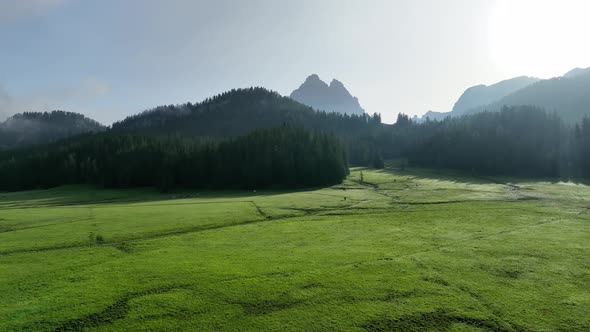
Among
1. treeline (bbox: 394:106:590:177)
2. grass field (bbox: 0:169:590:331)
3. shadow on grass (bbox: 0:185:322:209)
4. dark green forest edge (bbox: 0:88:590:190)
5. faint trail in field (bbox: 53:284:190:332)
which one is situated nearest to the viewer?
faint trail in field (bbox: 53:284:190:332)

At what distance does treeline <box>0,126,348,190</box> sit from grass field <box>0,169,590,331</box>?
77.1 meters

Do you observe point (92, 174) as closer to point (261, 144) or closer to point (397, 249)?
point (261, 144)

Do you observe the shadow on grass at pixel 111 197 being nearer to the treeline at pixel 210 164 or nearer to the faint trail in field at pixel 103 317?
the treeline at pixel 210 164

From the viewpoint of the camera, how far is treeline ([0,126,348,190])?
125m

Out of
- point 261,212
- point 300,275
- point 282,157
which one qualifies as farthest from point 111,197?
point 300,275

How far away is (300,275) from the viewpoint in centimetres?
2470

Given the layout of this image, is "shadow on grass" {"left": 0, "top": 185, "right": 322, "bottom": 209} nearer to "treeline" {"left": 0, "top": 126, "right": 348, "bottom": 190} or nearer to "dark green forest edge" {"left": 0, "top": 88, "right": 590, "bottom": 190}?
"treeline" {"left": 0, "top": 126, "right": 348, "bottom": 190}

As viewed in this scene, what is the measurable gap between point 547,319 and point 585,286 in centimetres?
698

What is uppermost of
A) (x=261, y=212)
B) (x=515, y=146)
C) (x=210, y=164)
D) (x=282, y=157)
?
(x=515, y=146)

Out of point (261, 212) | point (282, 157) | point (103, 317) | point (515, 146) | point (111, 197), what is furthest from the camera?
point (515, 146)

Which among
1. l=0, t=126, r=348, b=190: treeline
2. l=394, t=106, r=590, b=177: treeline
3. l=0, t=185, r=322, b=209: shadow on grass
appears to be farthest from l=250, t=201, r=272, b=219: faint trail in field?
l=394, t=106, r=590, b=177: treeline

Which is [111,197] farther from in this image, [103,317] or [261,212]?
[103,317]

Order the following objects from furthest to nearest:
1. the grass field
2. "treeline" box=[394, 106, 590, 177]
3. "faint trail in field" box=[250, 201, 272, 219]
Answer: "treeline" box=[394, 106, 590, 177]
"faint trail in field" box=[250, 201, 272, 219]
the grass field

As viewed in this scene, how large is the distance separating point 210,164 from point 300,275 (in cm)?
11483
